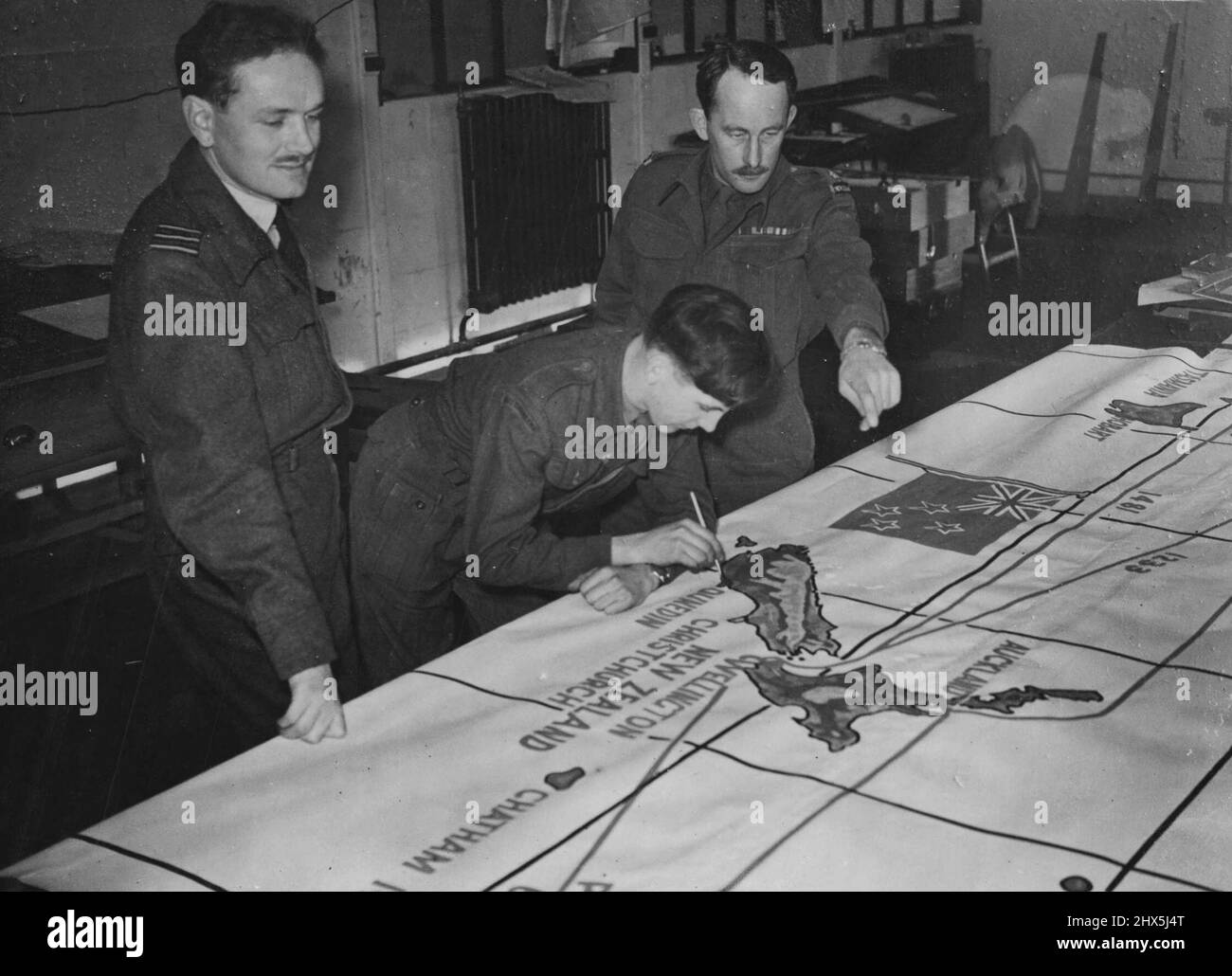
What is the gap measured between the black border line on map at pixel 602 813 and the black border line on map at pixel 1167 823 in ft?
1.34

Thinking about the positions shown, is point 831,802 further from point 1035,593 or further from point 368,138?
point 368,138

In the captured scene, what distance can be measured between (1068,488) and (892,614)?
59 cm

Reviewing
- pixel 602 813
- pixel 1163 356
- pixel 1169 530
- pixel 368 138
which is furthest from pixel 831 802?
pixel 368 138

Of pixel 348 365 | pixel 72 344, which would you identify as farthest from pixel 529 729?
pixel 348 365

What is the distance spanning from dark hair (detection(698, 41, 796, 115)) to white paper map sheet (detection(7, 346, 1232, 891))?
79 centimetres

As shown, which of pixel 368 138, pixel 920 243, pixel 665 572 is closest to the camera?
pixel 665 572

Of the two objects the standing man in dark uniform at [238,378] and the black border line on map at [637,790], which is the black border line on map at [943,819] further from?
the standing man in dark uniform at [238,378]

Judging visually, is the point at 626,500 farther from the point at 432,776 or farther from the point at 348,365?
the point at 348,365

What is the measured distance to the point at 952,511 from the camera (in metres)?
2.00

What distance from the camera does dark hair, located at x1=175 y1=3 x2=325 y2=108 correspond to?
5.15 feet

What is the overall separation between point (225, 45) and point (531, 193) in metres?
3.93

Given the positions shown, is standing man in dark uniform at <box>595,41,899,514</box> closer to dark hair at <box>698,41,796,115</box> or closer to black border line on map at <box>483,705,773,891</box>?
dark hair at <box>698,41,796,115</box>

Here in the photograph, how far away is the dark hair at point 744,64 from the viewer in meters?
2.23

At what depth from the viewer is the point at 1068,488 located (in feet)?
6.82
